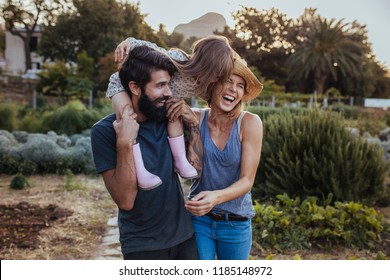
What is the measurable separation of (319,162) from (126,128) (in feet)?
11.8

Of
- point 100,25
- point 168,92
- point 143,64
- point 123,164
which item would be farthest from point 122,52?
point 100,25

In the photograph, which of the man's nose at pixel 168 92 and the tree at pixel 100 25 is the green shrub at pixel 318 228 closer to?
the tree at pixel 100 25

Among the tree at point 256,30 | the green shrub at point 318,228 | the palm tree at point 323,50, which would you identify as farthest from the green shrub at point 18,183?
the tree at point 256,30

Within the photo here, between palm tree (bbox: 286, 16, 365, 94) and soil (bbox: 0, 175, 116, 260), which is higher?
palm tree (bbox: 286, 16, 365, 94)

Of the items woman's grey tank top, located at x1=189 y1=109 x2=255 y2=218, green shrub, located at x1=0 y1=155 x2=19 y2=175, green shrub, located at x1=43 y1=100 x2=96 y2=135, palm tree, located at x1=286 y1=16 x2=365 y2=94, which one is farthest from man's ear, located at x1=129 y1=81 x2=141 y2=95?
green shrub, located at x1=43 y1=100 x2=96 y2=135

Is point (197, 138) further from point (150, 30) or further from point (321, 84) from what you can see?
point (321, 84)

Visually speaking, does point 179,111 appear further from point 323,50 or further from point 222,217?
point 323,50

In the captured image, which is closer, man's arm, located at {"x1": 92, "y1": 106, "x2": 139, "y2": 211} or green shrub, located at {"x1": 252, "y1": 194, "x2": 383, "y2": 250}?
man's arm, located at {"x1": 92, "y1": 106, "x2": 139, "y2": 211}

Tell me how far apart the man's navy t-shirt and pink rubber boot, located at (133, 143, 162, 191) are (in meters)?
0.03

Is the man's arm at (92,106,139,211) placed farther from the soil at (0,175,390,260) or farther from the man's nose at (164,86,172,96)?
the soil at (0,175,390,260)

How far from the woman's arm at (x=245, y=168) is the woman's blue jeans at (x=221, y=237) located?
20 cm

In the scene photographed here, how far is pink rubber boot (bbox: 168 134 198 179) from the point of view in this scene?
190cm

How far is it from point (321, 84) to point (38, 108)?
7.39 meters

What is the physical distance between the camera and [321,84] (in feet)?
31.0
